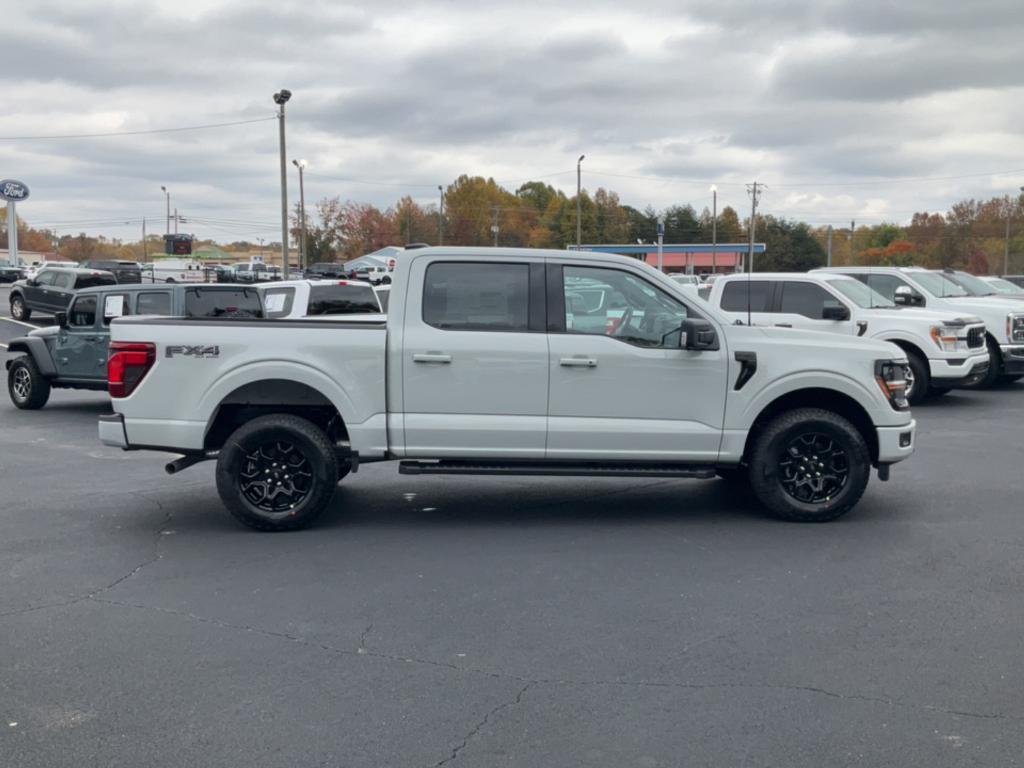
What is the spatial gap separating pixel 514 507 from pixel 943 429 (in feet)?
22.3

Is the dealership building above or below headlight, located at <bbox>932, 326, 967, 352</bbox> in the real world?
above

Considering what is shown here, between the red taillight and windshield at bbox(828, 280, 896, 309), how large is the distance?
421 inches

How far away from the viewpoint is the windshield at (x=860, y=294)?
49.7ft

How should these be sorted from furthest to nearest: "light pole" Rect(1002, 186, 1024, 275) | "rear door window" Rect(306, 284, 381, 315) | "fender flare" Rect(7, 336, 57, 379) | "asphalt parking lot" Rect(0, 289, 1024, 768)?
"light pole" Rect(1002, 186, 1024, 275)
"rear door window" Rect(306, 284, 381, 315)
"fender flare" Rect(7, 336, 57, 379)
"asphalt parking lot" Rect(0, 289, 1024, 768)

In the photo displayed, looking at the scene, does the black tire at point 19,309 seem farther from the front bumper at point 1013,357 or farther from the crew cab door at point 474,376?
the crew cab door at point 474,376

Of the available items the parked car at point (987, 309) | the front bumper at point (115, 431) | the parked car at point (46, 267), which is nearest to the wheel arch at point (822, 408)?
the front bumper at point (115, 431)

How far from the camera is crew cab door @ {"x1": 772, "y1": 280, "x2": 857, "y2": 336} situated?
48.2 feet

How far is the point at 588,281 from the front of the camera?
755 cm

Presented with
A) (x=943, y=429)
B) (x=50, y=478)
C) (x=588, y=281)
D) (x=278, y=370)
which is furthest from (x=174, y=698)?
(x=943, y=429)

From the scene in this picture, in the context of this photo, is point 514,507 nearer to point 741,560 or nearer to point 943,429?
point 741,560

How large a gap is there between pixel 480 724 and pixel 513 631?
110cm

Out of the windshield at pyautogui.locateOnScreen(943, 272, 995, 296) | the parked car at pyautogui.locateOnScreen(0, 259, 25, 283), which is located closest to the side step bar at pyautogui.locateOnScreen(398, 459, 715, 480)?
the windshield at pyautogui.locateOnScreen(943, 272, 995, 296)

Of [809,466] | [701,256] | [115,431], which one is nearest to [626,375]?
[809,466]

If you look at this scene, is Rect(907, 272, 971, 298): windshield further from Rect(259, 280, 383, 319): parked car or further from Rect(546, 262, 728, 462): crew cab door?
Rect(546, 262, 728, 462): crew cab door
